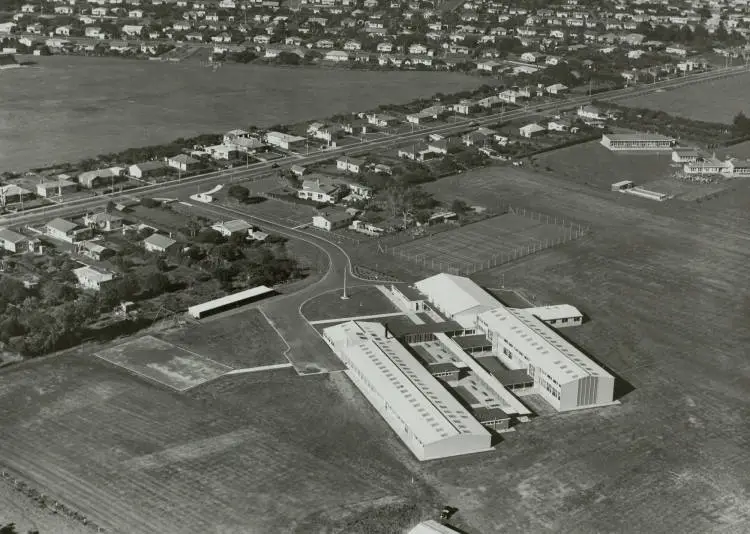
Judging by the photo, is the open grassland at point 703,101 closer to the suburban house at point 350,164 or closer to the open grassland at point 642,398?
the open grassland at point 642,398

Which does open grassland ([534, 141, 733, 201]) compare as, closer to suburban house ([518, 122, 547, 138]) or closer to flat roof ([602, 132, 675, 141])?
flat roof ([602, 132, 675, 141])

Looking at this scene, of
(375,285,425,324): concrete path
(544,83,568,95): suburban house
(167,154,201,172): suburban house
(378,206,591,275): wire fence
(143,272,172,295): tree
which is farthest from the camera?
(544,83,568,95): suburban house

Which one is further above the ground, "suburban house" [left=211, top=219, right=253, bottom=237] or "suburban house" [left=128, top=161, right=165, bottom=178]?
"suburban house" [left=128, top=161, right=165, bottom=178]

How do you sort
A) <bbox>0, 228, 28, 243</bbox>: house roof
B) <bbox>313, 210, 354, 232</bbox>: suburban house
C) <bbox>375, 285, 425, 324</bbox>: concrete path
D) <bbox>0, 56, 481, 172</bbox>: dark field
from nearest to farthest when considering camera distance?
<bbox>375, 285, 425, 324</bbox>: concrete path, <bbox>0, 228, 28, 243</bbox>: house roof, <bbox>313, 210, 354, 232</bbox>: suburban house, <bbox>0, 56, 481, 172</bbox>: dark field

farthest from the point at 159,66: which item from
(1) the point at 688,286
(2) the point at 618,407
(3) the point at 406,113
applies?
(2) the point at 618,407

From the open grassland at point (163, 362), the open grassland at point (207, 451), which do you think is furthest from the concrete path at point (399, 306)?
the open grassland at point (163, 362)

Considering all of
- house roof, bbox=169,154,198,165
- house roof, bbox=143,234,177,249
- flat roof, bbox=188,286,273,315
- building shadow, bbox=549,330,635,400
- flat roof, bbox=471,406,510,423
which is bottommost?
building shadow, bbox=549,330,635,400

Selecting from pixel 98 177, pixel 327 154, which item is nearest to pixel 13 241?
pixel 98 177

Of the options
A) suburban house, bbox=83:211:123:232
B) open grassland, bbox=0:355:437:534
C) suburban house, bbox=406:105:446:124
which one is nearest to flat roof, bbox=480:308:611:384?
open grassland, bbox=0:355:437:534
